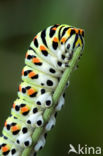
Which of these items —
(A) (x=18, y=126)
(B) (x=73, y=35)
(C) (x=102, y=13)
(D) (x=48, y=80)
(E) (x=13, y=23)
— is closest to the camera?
(B) (x=73, y=35)

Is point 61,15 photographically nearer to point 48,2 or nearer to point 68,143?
point 48,2

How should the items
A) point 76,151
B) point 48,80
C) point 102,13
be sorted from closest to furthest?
point 48,80 → point 102,13 → point 76,151

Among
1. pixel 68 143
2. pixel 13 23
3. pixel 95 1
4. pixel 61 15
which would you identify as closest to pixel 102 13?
pixel 95 1

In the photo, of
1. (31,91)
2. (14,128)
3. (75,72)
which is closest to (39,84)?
(31,91)

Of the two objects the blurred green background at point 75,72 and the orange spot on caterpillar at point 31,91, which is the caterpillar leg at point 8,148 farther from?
the blurred green background at point 75,72

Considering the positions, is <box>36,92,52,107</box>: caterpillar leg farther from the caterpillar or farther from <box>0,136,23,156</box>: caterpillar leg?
<box>0,136,23,156</box>: caterpillar leg

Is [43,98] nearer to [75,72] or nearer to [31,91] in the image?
[31,91]

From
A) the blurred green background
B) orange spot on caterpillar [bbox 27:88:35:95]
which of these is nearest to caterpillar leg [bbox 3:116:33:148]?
orange spot on caterpillar [bbox 27:88:35:95]

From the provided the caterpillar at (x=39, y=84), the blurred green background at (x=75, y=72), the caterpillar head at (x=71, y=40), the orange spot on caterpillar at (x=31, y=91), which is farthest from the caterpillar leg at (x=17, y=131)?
the blurred green background at (x=75, y=72)
